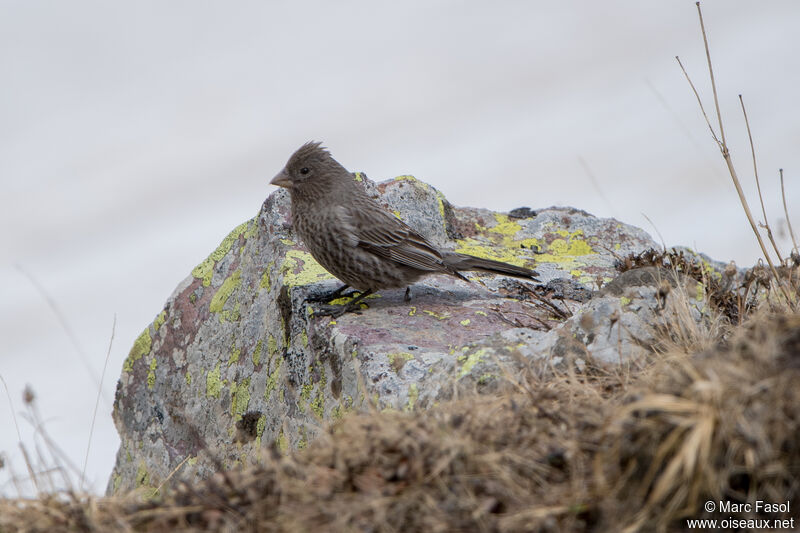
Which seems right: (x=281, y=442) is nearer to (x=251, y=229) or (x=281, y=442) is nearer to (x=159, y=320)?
(x=159, y=320)

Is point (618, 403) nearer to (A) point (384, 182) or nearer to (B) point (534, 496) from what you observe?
(B) point (534, 496)

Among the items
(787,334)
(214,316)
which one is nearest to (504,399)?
(787,334)

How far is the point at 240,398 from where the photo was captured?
6277 millimetres

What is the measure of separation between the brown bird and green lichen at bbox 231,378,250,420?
0.96 m

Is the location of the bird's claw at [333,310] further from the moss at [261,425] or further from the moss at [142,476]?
the moss at [142,476]

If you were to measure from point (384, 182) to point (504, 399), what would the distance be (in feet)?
15.8

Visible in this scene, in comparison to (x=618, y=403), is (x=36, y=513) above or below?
below

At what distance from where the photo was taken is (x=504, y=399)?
3.52 m

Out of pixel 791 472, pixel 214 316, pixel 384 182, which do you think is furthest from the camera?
pixel 384 182

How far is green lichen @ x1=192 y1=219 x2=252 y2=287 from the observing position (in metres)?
7.48

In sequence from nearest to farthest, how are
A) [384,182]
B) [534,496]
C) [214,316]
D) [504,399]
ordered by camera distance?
[534,496]
[504,399]
[214,316]
[384,182]

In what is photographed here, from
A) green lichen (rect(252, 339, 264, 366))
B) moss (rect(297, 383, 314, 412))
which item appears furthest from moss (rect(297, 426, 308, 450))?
green lichen (rect(252, 339, 264, 366))

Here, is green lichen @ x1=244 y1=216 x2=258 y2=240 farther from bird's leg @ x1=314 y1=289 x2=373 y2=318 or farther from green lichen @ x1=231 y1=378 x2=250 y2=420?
green lichen @ x1=231 y1=378 x2=250 y2=420

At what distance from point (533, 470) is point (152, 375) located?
201 inches
